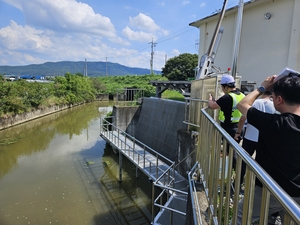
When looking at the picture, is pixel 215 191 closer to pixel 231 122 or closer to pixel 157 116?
pixel 231 122

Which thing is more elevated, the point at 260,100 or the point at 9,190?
the point at 260,100

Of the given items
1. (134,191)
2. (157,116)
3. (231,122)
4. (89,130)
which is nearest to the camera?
(231,122)

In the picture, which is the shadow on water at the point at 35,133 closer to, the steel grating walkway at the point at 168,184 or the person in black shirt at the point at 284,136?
the steel grating walkway at the point at 168,184

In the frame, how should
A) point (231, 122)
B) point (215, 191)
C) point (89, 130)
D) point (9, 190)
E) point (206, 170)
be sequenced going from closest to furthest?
point (215, 191)
point (206, 170)
point (231, 122)
point (9, 190)
point (89, 130)

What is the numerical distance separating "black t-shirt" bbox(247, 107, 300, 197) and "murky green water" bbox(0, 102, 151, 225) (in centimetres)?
675

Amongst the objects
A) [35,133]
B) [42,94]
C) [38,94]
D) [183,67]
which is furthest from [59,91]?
[183,67]

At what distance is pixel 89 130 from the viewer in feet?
59.0

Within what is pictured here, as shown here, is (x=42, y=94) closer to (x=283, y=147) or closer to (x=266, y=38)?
(x=266, y=38)

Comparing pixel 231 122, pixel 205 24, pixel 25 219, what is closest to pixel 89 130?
pixel 25 219

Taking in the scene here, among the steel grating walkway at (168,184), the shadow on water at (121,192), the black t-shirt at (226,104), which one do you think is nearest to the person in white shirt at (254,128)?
the black t-shirt at (226,104)

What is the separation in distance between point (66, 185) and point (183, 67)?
1031 inches

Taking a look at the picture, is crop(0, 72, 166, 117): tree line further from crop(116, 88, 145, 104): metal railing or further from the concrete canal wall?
the concrete canal wall

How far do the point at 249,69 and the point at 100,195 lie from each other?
35.9 ft

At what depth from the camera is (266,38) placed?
1210 cm
